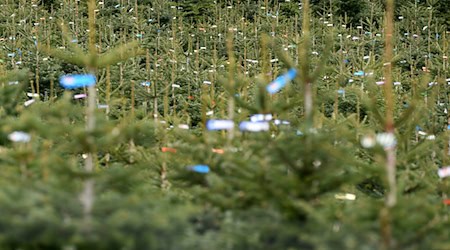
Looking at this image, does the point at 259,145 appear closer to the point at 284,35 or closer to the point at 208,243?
the point at 208,243

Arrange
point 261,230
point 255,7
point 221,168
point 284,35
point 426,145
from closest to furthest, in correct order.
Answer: point 261,230 → point 221,168 → point 426,145 → point 284,35 → point 255,7

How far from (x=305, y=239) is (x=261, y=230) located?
0.66 ft

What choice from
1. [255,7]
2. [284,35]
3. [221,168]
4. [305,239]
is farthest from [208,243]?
[255,7]

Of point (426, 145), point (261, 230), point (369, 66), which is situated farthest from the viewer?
point (369, 66)

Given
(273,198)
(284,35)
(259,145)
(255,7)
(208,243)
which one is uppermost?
(255,7)

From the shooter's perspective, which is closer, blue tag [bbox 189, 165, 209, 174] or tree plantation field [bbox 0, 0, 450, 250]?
tree plantation field [bbox 0, 0, 450, 250]

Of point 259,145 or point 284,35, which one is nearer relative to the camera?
point 259,145

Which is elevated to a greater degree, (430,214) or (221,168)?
(221,168)

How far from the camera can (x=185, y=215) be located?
7.75ft

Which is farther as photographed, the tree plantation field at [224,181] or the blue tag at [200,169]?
the blue tag at [200,169]

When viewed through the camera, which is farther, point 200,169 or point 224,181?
point 200,169

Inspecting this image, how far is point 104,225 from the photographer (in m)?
2.33

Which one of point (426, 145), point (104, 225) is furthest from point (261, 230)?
point (426, 145)

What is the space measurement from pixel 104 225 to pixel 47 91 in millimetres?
5210
